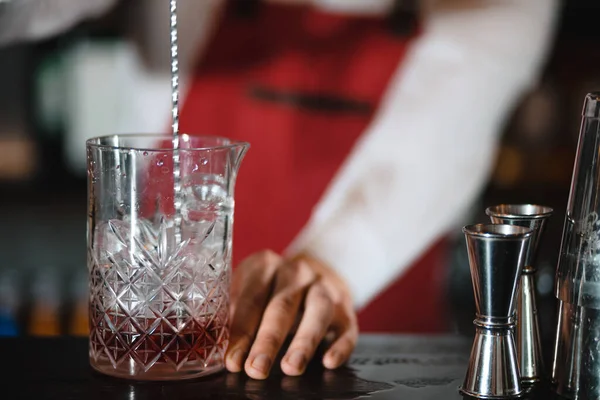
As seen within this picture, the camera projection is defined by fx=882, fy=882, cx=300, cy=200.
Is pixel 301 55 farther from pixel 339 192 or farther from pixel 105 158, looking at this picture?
pixel 105 158

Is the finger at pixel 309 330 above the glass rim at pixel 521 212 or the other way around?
the other way around

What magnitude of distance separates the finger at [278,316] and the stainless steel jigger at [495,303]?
0.66 ft

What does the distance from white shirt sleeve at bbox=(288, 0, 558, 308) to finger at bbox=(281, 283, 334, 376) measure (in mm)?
1011

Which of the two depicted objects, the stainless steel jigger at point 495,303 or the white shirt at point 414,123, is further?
the white shirt at point 414,123

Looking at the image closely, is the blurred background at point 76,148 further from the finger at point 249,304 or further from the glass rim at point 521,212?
the glass rim at point 521,212

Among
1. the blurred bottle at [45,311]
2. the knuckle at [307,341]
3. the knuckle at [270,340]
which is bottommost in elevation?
the blurred bottle at [45,311]

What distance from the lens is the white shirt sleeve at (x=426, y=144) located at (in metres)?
2.12

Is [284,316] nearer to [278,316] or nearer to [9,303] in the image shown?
[278,316]

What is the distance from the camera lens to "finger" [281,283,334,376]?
0.87m

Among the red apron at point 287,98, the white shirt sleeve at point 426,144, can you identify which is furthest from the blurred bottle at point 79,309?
the white shirt sleeve at point 426,144

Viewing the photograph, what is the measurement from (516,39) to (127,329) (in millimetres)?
1774

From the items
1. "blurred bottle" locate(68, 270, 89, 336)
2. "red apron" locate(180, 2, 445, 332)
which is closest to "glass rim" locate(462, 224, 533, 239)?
"red apron" locate(180, 2, 445, 332)

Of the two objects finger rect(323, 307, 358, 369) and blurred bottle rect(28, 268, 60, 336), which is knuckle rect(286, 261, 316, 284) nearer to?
finger rect(323, 307, 358, 369)

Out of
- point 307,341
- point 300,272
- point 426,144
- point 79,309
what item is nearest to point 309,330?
point 307,341
